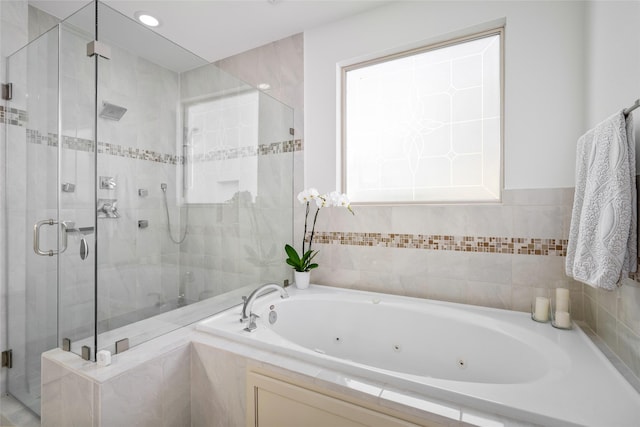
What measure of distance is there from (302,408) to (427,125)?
1848mm

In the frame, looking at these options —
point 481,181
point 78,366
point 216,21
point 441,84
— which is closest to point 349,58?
point 441,84

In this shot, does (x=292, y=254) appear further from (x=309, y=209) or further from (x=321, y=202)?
(x=321, y=202)

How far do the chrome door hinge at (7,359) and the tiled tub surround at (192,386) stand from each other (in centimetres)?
75

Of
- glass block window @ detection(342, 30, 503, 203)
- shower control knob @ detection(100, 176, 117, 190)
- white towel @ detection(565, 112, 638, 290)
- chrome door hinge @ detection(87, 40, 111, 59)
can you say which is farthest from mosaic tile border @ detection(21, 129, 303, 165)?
white towel @ detection(565, 112, 638, 290)

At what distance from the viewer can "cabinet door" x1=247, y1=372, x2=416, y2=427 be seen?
1.03 metres

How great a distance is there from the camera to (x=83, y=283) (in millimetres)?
1323

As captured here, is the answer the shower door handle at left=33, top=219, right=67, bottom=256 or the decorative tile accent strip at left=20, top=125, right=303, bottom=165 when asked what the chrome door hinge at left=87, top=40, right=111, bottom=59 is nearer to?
the decorative tile accent strip at left=20, top=125, right=303, bottom=165

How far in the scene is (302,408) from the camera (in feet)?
3.75

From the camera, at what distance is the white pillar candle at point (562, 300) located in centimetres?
156

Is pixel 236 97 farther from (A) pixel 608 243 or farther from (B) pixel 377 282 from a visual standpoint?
(A) pixel 608 243

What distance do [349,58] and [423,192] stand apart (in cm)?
115

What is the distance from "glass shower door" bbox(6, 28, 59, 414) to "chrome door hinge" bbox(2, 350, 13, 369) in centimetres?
2

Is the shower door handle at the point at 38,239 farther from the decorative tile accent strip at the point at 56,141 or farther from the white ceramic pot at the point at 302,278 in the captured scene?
the white ceramic pot at the point at 302,278

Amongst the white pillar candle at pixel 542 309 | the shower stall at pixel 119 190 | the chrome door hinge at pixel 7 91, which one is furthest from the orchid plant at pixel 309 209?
the chrome door hinge at pixel 7 91
